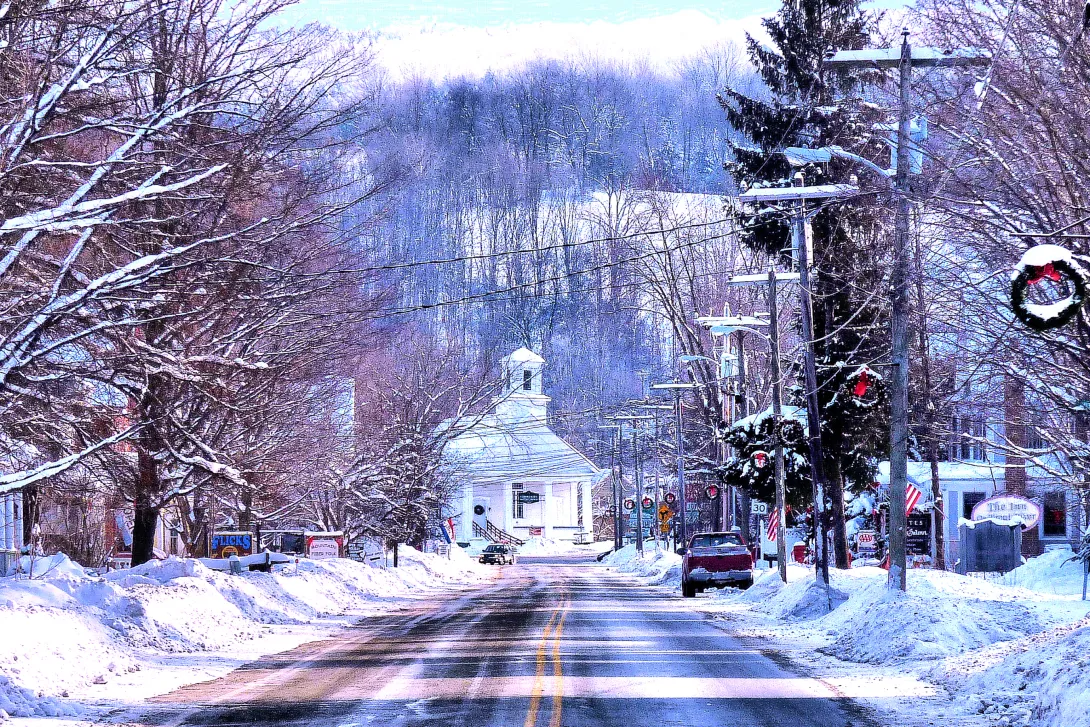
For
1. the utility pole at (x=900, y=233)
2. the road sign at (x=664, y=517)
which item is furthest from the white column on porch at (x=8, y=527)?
the road sign at (x=664, y=517)

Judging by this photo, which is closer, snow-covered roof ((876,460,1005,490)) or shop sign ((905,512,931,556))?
shop sign ((905,512,931,556))

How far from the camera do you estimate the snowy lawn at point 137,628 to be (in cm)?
1555

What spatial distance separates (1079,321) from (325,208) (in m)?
11.0

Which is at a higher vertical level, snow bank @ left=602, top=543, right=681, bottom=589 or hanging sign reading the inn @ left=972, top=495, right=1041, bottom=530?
hanging sign reading the inn @ left=972, top=495, right=1041, bottom=530

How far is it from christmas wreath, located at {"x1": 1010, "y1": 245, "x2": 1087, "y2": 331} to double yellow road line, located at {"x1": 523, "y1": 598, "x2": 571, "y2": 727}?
18.7ft

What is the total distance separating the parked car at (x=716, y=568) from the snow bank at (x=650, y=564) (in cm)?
893

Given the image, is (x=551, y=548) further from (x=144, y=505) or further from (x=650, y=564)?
(x=144, y=505)

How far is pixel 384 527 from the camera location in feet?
172

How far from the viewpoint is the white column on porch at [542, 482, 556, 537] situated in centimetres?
10609

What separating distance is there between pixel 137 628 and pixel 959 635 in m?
12.0

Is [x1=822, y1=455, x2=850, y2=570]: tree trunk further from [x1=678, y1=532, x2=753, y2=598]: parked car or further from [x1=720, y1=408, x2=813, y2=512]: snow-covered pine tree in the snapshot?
[x1=678, y1=532, x2=753, y2=598]: parked car

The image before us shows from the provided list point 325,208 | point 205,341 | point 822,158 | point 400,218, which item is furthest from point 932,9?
point 400,218

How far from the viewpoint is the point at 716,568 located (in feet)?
138

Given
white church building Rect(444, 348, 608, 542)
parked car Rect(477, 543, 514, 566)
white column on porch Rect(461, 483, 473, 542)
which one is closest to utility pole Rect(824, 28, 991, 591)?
parked car Rect(477, 543, 514, 566)
